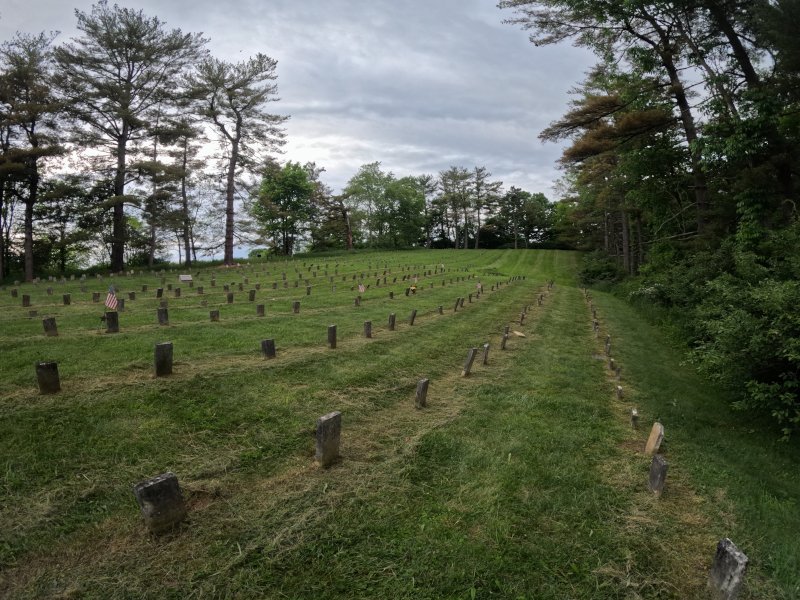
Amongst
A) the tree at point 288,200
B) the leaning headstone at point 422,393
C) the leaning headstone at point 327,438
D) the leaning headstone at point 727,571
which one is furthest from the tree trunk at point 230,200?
the leaning headstone at point 727,571

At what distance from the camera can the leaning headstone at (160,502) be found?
3.13 m

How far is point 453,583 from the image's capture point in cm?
301

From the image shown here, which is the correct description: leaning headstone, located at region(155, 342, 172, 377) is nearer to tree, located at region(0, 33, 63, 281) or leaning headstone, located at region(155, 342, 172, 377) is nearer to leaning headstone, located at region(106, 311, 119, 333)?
leaning headstone, located at region(106, 311, 119, 333)

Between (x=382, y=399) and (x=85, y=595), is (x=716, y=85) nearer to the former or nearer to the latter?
(x=382, y=399)

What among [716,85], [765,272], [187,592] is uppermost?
[716,85]

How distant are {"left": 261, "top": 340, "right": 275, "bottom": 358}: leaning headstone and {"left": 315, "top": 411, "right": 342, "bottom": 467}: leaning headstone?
330 centimetres

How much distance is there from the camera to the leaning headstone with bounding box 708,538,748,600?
8.99 feet

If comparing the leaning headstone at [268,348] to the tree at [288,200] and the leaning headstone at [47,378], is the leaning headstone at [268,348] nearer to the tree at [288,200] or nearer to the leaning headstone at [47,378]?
the leaning headstone at [47,378]

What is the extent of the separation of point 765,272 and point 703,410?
320 centimetres

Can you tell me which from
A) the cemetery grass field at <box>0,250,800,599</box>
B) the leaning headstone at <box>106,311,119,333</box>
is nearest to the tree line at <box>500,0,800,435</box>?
the cemetery grass field at <box>0,250,800,599</box>

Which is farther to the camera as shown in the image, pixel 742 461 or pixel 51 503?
pixel 742 461

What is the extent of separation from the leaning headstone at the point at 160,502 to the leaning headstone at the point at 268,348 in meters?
4.01

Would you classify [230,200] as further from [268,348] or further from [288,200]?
[268,348]

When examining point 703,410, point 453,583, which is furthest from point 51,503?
point 703,410
